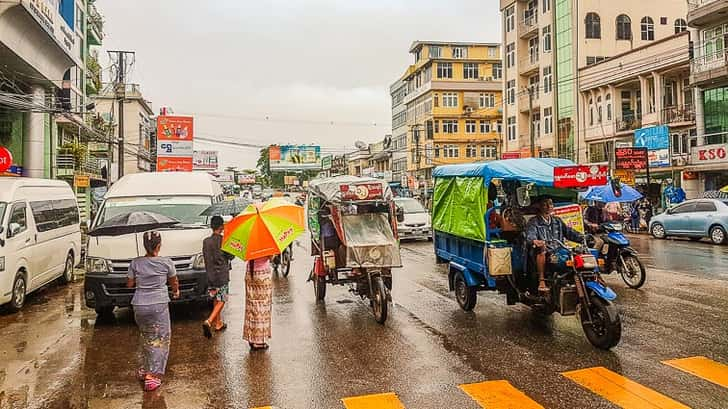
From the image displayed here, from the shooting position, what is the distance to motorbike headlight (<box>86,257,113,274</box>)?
8242mm

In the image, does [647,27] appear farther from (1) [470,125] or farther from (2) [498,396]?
(2) [498,396]

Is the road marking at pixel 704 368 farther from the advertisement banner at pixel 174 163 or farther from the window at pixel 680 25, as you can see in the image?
the advertisement banner at pixel 174 163

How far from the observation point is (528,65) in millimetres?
44438

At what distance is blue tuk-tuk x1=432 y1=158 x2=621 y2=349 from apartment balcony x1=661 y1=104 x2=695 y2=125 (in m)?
24.5

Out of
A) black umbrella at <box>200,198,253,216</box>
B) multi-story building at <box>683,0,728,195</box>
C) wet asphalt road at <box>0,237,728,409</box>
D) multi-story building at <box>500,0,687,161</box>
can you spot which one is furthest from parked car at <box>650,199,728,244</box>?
black umbrella at <box>200,198,253,216</box>

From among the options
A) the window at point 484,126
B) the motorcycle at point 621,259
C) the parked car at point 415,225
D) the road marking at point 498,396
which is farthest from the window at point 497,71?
the road marking at point 498,396

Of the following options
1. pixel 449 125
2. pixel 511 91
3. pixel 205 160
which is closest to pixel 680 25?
pixel 511 91

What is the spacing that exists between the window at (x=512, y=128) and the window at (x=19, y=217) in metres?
40.6

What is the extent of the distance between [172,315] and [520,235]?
548 centimetres

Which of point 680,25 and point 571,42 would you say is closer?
point 571,42

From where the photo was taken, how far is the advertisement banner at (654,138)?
27.5 metres

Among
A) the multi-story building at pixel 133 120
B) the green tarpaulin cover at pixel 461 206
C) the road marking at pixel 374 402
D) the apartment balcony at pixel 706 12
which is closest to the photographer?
the road marking at pixel 374 402

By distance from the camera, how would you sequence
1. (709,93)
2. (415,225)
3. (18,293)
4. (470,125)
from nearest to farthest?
(18,293) → (415,225) → (709,93) → (470,125)

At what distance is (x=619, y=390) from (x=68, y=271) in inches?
463
